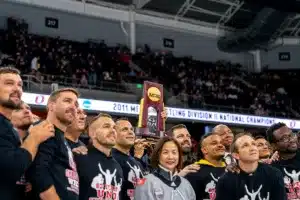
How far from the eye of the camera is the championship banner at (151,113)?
5.20 meters

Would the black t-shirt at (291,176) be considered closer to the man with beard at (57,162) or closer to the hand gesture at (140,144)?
the hand gesture at (140,144)

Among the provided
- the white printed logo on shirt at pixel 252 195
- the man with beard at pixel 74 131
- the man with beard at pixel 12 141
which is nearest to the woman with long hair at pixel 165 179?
the white printed logo on shirt at pixel 252 195

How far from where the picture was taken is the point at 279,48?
87.8ft

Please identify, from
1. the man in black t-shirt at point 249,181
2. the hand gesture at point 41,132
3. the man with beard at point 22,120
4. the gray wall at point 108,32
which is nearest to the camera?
the hand gesture at point 41,132

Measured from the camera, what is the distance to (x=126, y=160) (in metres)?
4.54

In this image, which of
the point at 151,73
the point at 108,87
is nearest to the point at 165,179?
the point at 108,87

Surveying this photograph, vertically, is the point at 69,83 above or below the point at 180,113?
above

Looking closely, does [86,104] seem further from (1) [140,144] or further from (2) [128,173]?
(2) [128,173]

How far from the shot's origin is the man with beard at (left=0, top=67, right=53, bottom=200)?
282 cm

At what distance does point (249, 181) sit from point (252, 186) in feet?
0.15

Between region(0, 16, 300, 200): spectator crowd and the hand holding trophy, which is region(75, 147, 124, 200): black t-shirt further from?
the hand holding trophy

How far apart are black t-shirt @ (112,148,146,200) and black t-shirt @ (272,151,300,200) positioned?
1.28 m

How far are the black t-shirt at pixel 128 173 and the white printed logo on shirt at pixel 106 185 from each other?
0.49 metres

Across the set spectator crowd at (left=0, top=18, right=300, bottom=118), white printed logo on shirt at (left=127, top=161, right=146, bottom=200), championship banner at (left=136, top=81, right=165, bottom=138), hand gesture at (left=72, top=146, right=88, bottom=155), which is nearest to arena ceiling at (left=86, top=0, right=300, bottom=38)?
spectator crowd at (left=0, top=18, right=300, bottom=118)
